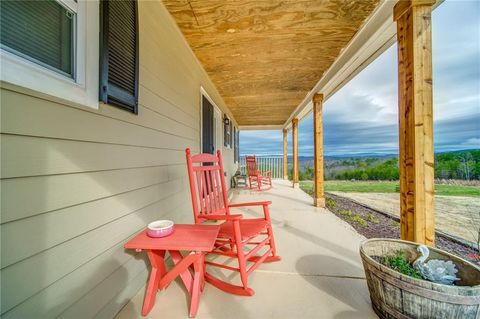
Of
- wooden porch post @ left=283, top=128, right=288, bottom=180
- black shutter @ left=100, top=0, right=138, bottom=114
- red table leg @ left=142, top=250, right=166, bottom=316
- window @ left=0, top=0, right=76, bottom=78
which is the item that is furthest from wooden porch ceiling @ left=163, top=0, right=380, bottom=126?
wooden porch post @ left=283, top=128, right=288, bottom=180

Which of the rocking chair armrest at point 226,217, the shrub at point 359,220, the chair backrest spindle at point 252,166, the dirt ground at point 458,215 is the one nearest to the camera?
the rocking chair armrest at point 226,217

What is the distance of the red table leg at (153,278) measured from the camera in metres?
1.15

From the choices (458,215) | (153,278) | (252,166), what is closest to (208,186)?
(153,278)

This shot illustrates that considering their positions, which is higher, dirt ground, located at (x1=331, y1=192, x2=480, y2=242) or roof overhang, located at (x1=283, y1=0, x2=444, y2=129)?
roof overhang, located at (x1=283, y1=0, x2=444, y2=129)

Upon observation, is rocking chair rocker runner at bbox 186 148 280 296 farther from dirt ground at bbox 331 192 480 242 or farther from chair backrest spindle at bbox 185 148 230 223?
dirt ground at bbox 331 192 480 242

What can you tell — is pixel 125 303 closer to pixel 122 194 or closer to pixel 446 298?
pixel 122 194

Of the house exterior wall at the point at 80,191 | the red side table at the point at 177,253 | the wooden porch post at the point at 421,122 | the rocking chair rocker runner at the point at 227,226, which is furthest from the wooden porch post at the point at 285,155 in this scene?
the red side table at the point at 177,253

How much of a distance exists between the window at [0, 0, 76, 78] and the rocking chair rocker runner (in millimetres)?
934

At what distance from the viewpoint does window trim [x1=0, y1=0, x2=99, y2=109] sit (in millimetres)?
668

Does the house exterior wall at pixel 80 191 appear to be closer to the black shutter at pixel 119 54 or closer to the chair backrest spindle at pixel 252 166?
the black shutter at pixel 119 54

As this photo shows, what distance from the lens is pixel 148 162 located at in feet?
4.93

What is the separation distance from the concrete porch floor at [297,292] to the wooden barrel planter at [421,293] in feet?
0.74

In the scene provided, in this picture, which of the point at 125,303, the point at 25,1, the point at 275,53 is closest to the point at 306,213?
the point at 275,53

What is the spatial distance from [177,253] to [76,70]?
49.4 inches
